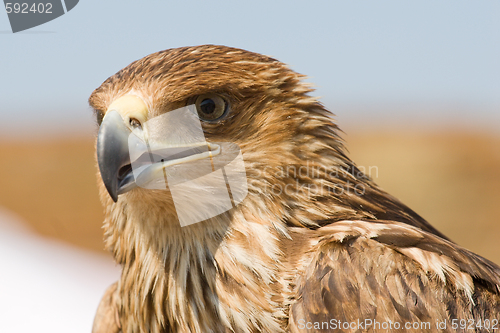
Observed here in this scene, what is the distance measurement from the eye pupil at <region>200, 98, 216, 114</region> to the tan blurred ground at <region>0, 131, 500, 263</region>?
30.9 ft

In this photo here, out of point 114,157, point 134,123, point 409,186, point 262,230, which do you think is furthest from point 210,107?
point 409,186

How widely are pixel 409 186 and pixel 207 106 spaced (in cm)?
1146

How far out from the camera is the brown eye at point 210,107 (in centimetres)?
256

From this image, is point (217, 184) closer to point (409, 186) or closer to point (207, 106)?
point (207, 106)

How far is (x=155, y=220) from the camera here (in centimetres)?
261

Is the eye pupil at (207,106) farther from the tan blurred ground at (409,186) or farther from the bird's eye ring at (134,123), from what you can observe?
the tan blurred ground at (409,186)

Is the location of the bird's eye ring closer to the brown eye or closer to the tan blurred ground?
the brown eye

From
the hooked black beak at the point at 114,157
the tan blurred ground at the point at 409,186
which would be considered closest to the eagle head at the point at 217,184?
the hooked black beak at the point at 114,157

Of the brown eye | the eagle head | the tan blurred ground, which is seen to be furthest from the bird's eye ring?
the tan blurred ground

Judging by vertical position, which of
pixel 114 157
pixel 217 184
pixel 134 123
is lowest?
pixel 217 184

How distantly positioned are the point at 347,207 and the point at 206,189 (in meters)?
0.84

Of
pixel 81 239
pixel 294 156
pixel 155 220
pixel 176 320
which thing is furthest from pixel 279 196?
pixel 81 239

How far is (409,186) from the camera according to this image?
12.9 meters

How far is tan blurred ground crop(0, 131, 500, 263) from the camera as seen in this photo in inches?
456
